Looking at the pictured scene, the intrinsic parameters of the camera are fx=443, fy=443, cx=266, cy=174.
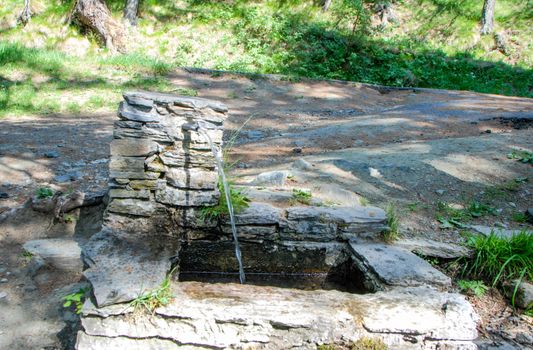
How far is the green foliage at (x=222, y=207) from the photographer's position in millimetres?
3779

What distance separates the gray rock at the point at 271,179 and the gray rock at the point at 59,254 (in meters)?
1.93

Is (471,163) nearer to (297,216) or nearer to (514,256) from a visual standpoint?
(514,256)

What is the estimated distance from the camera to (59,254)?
3.94m

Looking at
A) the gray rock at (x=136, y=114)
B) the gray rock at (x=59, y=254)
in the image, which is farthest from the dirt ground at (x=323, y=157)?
the gray rock at (x=136, y=114)

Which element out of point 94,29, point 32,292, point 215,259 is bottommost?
point 32,292

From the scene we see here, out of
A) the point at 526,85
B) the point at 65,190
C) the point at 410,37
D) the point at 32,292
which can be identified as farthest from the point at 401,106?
the point at 32,292

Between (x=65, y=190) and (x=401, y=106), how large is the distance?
7.98 metres

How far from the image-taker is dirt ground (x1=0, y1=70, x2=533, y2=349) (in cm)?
395

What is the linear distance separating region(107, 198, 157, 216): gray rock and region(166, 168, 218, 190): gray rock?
0.89 ft

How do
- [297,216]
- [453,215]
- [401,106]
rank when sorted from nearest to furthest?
[297,216], [453,215], [401,106]

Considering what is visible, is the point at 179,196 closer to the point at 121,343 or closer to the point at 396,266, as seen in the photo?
the point at 121,343

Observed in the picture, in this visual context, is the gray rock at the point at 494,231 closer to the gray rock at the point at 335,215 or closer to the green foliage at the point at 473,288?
the green foliage at the point at 473,288

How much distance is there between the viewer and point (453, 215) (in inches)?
192

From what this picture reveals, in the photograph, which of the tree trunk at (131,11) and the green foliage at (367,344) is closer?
the green foliage at (367,344)
